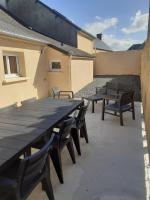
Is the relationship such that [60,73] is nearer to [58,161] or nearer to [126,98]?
[126,98]

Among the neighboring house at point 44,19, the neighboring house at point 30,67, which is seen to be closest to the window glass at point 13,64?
the neighboring house at point 30,67

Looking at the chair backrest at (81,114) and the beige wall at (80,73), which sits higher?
the beige wall at (80,73)

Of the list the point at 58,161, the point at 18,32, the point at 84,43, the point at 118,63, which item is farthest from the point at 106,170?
the point at 118,63

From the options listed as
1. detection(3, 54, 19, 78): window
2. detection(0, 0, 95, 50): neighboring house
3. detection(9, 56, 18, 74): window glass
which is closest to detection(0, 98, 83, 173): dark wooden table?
detection(3, 54, 19, 78): window

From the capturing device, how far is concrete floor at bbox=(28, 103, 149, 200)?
262 cm

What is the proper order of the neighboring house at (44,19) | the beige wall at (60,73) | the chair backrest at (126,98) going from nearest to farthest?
the chair backrest at (126,98) → the beige wall at (60,73) → the neighboring house at (44,19)

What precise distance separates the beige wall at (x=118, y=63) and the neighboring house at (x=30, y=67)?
304 inches

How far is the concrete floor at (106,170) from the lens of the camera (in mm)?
2617

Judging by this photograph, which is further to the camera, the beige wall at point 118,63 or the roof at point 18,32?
the beige wall at point 118,63

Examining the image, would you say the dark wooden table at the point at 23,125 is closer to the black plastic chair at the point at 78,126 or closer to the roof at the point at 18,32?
the black plastic chair at the point at 78,126

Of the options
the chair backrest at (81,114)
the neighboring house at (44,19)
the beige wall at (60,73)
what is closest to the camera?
the chair backrest at (81,114)

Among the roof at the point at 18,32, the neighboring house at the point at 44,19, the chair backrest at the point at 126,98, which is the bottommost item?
the chair backrest at the point at 126,98

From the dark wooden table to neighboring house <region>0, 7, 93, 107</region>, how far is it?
3.09 m

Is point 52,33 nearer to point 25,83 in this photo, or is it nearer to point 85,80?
point 85,80
